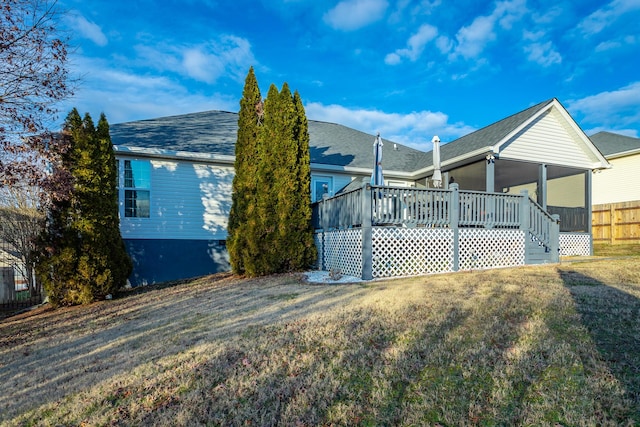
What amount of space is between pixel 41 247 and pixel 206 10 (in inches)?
365

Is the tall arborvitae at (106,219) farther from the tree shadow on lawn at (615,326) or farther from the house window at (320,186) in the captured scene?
the tree shadow on lawn at (615,326)

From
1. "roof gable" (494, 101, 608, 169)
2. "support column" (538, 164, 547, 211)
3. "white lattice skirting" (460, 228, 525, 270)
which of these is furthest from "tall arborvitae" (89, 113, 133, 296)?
"support column" (538, 164, 547, 211)

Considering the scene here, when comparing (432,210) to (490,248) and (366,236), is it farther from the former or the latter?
(490,248)

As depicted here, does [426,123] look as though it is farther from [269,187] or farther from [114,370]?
[114,370]

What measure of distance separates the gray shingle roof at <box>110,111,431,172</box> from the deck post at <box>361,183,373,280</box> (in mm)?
4974

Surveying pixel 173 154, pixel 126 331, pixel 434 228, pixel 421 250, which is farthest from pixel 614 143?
pixel 126 331

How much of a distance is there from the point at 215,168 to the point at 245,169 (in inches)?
92.4

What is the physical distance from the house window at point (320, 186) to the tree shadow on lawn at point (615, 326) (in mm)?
7929

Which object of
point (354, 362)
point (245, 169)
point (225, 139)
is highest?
point (225, 139)

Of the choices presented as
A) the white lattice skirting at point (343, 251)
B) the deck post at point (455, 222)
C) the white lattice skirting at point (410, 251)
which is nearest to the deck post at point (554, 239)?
the deck post at point (455, 222)

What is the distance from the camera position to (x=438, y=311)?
469 centimetres

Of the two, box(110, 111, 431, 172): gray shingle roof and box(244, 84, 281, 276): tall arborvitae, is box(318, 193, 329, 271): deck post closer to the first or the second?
box(244, 84, 281, 276): tall arborvitae

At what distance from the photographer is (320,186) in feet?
42.4

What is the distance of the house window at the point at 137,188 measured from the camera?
10.8 m
